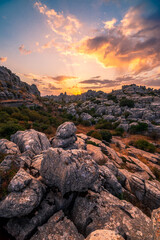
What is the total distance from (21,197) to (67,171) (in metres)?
2.78

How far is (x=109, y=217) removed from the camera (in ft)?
18.6

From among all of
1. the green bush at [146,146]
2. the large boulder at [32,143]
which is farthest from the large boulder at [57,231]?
the green bush at [146,146]

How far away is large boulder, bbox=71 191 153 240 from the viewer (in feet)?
16.7

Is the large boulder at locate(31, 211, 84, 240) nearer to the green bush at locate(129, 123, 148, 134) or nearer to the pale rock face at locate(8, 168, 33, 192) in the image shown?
the pale rock face at locate(8, 168, 33, 192)

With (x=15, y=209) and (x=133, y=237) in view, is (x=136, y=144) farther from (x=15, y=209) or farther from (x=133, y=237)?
(x=15, y=209)

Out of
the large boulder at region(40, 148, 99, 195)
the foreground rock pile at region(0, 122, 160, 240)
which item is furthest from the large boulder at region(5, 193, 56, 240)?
the large boulder at region(40, 148, 99, 195)

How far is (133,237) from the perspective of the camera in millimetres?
4805

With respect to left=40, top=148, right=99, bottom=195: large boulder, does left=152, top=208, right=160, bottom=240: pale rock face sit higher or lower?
higher

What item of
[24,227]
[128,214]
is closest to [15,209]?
[24,227]

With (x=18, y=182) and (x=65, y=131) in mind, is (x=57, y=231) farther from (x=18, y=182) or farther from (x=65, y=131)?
(x=65, y=131)

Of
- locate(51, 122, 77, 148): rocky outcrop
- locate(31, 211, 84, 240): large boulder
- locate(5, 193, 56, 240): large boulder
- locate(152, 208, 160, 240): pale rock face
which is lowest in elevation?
locate(31, 211, 84, 240): large boulder

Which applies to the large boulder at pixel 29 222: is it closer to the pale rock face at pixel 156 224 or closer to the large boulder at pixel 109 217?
the large boulder at pixel 109 217

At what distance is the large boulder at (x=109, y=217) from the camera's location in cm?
510

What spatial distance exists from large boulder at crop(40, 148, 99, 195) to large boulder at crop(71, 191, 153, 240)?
39.0 inches
